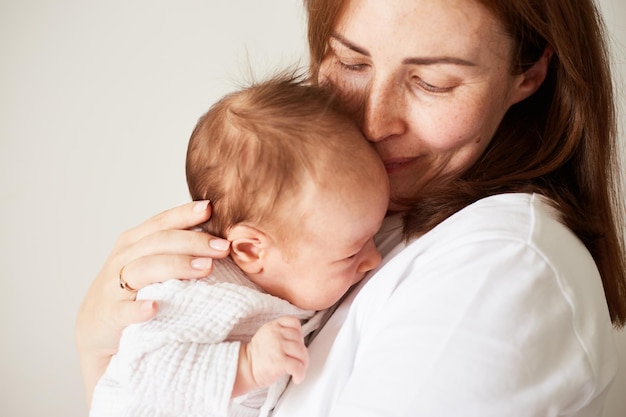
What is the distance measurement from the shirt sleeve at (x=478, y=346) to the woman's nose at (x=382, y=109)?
0.29 metres

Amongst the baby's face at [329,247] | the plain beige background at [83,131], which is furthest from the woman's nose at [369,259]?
the plain beige background at [83,131]

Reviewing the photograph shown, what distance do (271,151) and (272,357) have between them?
320mm

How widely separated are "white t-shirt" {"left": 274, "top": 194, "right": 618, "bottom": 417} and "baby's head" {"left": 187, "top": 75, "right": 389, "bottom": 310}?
10 centimetres

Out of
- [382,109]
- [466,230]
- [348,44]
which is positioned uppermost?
[348,44]

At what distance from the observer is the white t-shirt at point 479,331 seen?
0.83 metres

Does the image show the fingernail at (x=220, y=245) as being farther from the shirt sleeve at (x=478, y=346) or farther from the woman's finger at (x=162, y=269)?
the shirt sleeve at (x=478, y=346)

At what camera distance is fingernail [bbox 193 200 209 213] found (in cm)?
114

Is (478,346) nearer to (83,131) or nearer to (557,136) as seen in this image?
(557,136)

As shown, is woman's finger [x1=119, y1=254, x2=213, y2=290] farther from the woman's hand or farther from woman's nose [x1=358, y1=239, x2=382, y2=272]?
woman's nose [x1=358, y1=239, x2=382, y2=272]

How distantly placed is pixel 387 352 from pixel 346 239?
265 millimetres

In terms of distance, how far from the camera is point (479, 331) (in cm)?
84

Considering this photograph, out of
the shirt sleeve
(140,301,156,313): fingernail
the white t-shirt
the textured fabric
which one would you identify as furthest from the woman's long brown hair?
(140,301,156,313): fingernail

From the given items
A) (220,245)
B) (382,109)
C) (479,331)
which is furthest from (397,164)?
(479,331)

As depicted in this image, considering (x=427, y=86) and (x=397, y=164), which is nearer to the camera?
(x=427, y=86)
